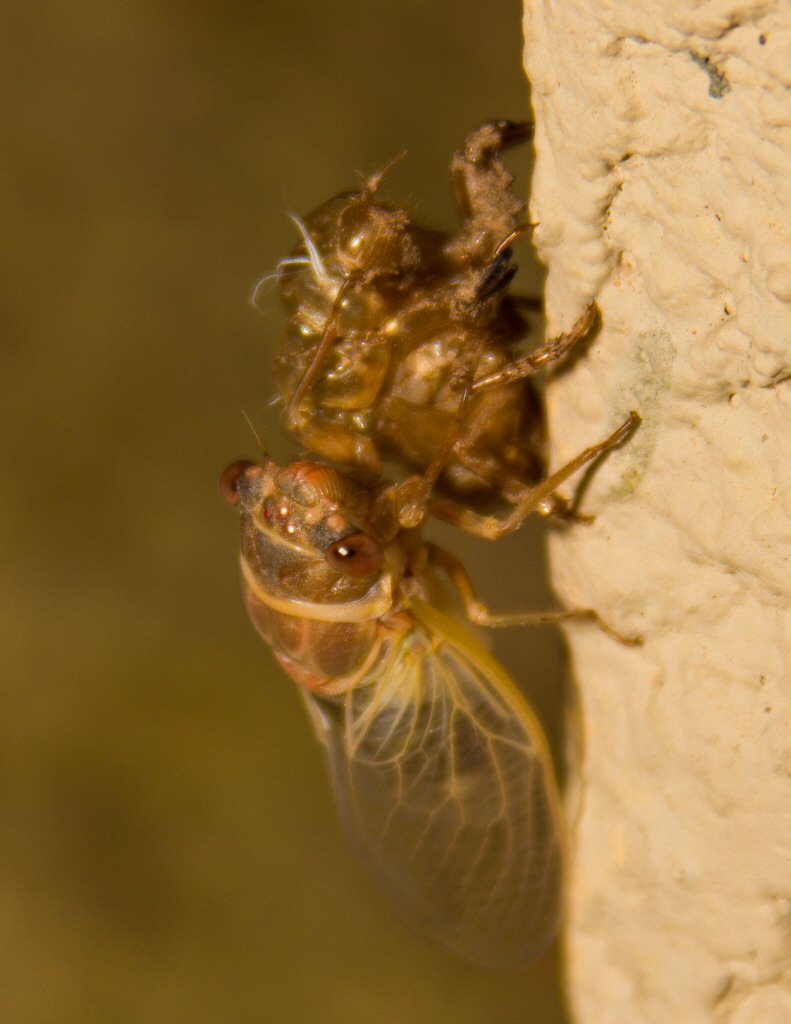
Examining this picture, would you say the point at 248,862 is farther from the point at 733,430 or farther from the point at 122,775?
the point at 733,430

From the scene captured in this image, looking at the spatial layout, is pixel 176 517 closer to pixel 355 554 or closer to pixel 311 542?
pixel 311 542

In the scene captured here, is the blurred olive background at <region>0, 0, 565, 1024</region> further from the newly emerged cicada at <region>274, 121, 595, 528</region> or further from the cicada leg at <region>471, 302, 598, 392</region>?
the cicada leg at <region>471, 302, 598, 392</region>

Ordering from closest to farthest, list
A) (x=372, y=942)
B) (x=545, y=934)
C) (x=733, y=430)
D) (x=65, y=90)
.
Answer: (x=733, y=430) < (x=545, y=934) < (x=372, y=942) < (x=65, y=90)

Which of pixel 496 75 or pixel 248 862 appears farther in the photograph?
pixel 496 75

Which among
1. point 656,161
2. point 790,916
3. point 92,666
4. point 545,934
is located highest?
point 656,161

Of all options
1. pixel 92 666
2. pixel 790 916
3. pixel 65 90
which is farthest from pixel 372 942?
pixel 65 90

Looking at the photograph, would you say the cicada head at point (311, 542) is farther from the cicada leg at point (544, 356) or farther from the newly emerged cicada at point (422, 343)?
the cicada leg at point (544, 356)

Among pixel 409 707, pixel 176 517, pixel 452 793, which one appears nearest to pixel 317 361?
pixel 409 707
